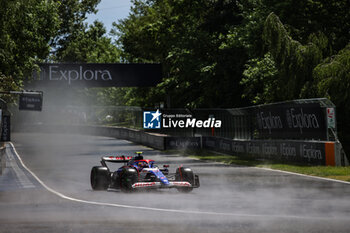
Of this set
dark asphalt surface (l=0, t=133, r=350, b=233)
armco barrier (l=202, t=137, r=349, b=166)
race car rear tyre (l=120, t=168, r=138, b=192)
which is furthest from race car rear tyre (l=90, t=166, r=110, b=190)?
armco barrier (l=202, t=137, r=349, b=166)

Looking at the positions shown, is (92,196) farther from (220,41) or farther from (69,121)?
(69,121)

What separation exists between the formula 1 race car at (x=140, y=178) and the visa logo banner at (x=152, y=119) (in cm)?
2823

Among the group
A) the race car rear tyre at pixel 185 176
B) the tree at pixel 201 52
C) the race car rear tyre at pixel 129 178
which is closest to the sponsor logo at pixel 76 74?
the tree at pixel 201 52

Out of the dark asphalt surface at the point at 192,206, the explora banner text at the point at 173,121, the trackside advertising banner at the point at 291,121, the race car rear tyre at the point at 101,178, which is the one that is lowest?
the dark asphalt surface at the point at 192,206

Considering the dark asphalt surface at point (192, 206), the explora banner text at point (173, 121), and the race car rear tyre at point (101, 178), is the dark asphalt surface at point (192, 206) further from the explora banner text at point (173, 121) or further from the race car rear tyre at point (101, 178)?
the explora banner text at point (173, 121)

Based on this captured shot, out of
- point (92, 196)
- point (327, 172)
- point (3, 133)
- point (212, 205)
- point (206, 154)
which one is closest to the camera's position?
point (212, 205)

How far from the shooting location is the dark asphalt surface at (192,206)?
11.3 meters

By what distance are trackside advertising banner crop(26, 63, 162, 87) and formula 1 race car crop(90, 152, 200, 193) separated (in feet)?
85.9

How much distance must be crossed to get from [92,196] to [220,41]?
3638 centimetres

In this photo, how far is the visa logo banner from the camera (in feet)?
154

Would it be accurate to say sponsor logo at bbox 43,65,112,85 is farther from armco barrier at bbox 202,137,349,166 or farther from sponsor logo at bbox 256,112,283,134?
sponsor logo at bbox 256,112,283,134

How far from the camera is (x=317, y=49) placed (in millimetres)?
30531

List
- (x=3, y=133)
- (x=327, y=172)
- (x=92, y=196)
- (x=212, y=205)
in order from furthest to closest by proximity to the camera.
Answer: (x=3, y=133)
(x=327, y=172)
(x=92, y=196)
(x=212, y=205)

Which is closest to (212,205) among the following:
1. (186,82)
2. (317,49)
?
(317,49)
